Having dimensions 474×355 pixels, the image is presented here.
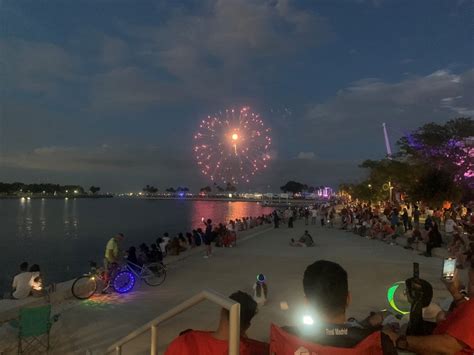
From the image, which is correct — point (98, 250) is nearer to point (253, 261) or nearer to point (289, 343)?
point (253, 261)

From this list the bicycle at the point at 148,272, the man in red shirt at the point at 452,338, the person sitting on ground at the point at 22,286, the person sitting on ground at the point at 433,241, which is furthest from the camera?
the person sitting on ground at the point at 433,241

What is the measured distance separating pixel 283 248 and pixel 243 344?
17.2 m

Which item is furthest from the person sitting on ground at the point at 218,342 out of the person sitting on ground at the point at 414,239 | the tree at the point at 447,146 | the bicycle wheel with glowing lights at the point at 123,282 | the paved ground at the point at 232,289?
the tree at the point at 447,146

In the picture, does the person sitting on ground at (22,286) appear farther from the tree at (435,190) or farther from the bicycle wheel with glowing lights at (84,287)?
the tree at (435,190)

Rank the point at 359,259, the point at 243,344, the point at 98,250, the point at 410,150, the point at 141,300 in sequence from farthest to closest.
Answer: the point at 410,150 < the point at 98,250 < the point at 359,259 < the point at 141,300 < the point at 243,344

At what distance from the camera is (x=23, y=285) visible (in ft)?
30.7

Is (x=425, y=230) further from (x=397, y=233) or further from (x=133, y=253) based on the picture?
(x=133, y=253)

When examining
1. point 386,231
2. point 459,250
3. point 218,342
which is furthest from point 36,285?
point 386,231

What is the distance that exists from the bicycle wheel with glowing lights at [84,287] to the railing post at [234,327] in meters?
8.84

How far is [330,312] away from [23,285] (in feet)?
29.5

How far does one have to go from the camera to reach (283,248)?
64.0 ft

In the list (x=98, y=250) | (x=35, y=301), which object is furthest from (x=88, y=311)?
(x=98, y=250)

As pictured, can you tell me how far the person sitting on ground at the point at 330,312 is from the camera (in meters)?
2.02

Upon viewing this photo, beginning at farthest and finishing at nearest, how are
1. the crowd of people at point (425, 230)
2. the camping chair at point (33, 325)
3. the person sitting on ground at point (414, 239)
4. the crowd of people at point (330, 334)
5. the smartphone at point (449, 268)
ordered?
1. the person sitting on ground at point (414, 239)
2. the crowd of people at point (425, 230)
3. the camping chair at point (33, 325)
4. the smartphone at point (449, 268)
5. the crowd of people at point (330, 334)
